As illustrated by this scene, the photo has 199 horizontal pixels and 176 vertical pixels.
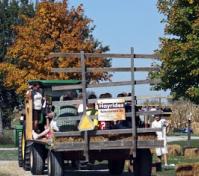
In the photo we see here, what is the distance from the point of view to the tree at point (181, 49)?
87.1 ft

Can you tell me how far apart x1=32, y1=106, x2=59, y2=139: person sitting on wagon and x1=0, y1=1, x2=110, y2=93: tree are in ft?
70.7

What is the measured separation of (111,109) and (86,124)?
0.74m

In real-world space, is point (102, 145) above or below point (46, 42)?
below

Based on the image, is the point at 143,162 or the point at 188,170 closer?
the point at 188,170

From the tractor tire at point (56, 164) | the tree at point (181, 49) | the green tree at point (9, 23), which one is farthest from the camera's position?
the green tree at point (9, 23)

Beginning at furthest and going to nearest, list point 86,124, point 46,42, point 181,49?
point 46,42
point 181,49
point 86,124

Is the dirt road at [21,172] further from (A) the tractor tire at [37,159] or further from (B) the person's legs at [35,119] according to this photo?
(B) the person's legs at [35,119]

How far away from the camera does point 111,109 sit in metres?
17.9

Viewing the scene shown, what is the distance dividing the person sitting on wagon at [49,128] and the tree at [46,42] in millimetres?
21538

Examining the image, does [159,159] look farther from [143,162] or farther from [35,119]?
[143,162]

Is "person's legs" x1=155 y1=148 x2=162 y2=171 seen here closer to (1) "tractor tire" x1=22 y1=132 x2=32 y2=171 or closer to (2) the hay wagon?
(2) the hay wagon

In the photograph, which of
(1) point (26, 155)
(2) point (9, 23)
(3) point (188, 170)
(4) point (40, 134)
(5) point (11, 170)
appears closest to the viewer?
(3) point (188, 170)

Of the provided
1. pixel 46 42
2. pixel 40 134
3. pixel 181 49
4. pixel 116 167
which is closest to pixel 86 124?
pixel 40 134

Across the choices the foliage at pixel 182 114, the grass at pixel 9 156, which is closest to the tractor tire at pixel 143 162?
the grass at pixel 9 156
